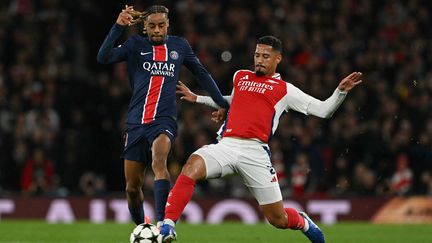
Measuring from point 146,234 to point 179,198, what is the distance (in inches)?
16.1

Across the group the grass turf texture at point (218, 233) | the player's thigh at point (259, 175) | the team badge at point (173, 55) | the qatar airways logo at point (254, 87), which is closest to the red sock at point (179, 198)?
the player's thigh at point (259, 175)

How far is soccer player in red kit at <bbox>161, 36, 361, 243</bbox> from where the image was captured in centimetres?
806

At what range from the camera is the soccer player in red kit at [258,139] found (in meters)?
8.06

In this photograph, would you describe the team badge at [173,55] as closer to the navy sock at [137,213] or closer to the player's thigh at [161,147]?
the player's thigh at [161,147]

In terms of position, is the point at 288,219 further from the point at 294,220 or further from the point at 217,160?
the point at 217,160

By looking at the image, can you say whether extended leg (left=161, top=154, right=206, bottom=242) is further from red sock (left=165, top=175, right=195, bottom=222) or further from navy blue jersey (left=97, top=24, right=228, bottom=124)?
navy blue jersey (left=97, top=24, right=228, bottom=124)

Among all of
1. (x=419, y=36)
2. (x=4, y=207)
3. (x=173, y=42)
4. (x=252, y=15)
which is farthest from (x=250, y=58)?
(x=173, y=42)

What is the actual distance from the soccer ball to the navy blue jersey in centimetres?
141

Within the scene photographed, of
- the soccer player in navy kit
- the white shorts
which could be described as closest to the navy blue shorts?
the soccer player in navy kit

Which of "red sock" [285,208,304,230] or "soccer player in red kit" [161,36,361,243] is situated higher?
"soccer player in red kit" [161,36,361,243]

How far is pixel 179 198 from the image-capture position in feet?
25.9

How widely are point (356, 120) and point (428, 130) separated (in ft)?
4.32

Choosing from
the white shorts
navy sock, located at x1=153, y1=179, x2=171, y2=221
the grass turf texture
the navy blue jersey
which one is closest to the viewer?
the white shorts

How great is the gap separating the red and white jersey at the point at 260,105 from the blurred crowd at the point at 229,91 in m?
7.08
